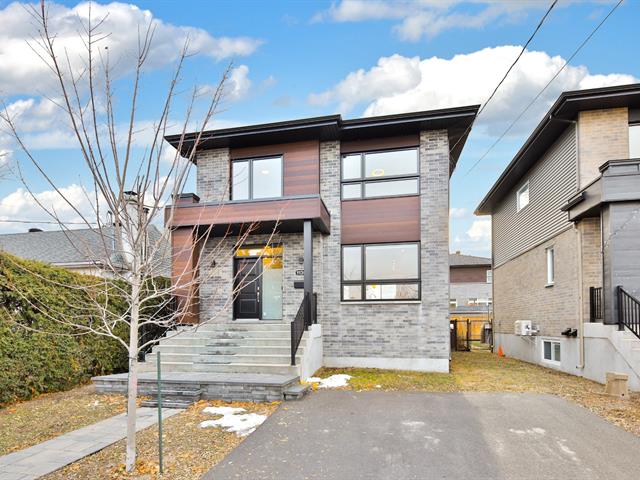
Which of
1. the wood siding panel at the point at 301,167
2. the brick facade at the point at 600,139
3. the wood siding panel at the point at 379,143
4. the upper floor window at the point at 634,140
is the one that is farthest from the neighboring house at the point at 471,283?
the wood siding panel at the point at 301,167

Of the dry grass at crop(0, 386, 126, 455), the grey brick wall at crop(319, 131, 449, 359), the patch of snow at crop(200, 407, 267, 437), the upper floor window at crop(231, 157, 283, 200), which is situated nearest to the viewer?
the dry grass at crop(0, 386, 126, 455)

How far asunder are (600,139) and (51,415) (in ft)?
40.2

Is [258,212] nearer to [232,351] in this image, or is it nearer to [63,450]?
[232,351]

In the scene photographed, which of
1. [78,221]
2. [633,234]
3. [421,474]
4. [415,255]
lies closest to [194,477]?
[421,474]

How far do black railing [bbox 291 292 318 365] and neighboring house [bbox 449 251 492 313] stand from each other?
23370mm

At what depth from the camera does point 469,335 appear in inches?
751

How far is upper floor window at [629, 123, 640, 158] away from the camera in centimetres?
967

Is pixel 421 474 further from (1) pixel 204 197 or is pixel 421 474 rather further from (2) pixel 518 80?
(1) pixel 204 197

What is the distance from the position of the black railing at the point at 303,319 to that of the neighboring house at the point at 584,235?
20.3 ft

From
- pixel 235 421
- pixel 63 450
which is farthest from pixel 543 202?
pixel 63 450

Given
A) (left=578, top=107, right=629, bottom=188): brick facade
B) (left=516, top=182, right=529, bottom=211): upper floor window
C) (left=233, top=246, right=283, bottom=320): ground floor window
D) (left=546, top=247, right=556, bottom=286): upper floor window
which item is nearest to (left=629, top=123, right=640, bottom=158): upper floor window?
(left=578, top=107, right=629, bottom=188): brick facade

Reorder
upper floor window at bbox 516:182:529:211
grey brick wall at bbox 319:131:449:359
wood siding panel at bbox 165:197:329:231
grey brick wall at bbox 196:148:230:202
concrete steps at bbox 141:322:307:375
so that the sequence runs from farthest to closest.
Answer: upper floor window at bbox 516:182:529:211 → grey brick wall at bbox 196:148:230:202 → grey brick wall at bbox 319:131:449:359 → wood siding panel at bbox 165:197:329:231 → concrete steps at bbox 141:322:307:375

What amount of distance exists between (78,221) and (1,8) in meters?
2.89

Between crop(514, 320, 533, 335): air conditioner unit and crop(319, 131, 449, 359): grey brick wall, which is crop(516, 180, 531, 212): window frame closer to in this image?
crop(514, 320, 533, 335): air conditioner unit
